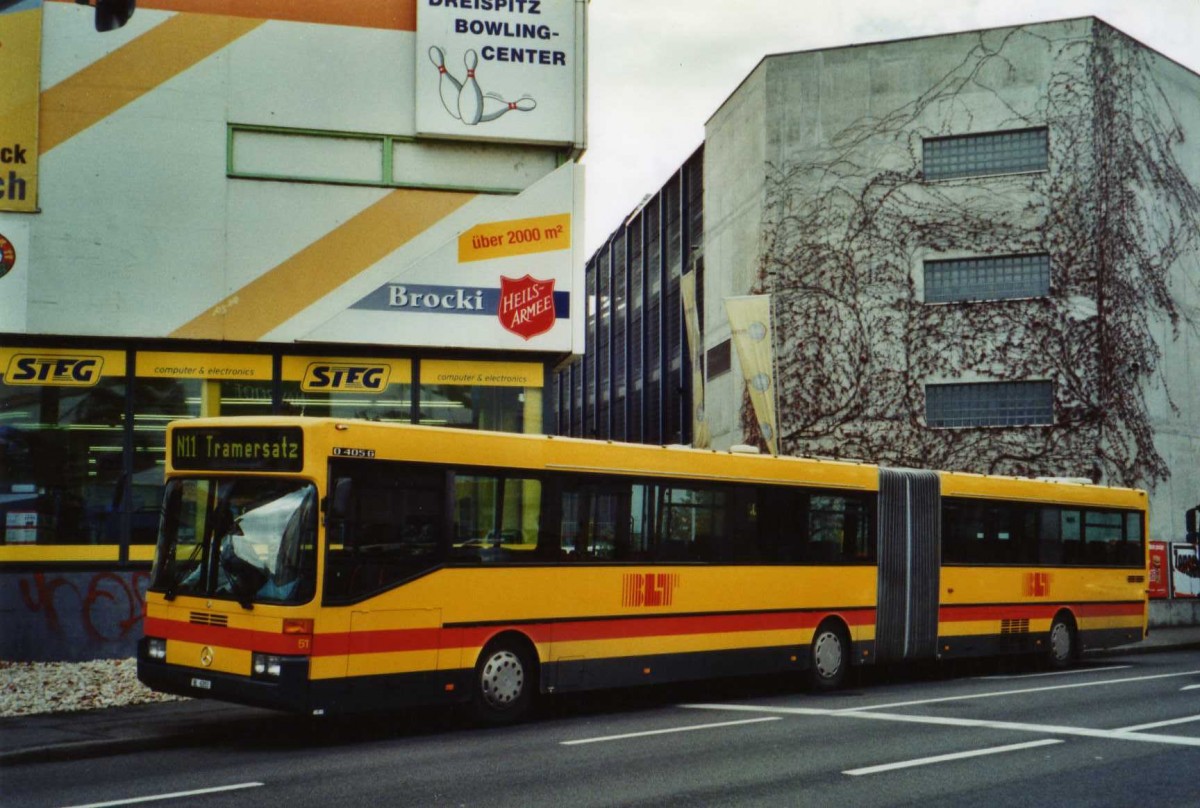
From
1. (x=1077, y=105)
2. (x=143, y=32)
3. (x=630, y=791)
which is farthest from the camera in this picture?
(x=1077, y=105)

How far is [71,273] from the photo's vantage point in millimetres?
16469

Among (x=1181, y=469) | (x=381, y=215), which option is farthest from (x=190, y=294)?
(x=1181, y=469)

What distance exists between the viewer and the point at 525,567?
12.5 m

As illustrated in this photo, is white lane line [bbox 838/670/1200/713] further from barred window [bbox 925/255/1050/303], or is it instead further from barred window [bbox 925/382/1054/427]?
barred window [bbox 925/255/1050/303]

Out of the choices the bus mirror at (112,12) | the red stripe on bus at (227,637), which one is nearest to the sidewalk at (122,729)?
the red stripe on bus at (227,637)

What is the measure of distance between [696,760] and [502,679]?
113 inches

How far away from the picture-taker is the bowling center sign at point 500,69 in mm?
17922

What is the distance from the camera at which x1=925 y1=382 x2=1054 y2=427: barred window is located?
99.1ft

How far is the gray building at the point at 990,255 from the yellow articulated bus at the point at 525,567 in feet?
39.8

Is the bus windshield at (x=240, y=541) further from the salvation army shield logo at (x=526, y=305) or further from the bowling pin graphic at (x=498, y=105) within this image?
the bowling pin graphic at (x=498, y=105)

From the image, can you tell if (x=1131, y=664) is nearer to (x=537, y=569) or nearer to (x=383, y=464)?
(x=537, y=569)

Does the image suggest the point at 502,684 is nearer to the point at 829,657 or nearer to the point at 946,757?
the point at 946,757

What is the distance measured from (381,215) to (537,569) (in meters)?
7.14

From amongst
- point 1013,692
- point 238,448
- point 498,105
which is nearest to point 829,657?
point 1013,692
